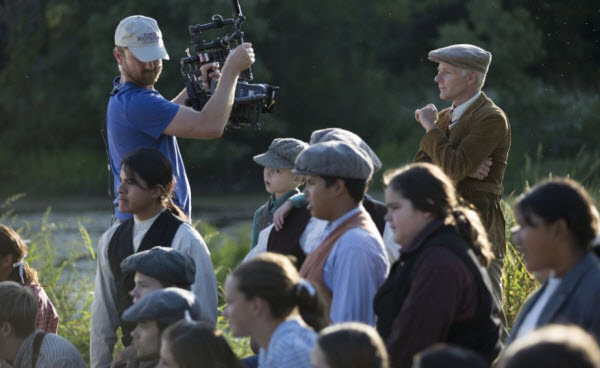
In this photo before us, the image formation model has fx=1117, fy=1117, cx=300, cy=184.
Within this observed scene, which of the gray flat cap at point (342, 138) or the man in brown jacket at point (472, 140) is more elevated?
the gray flat cap at point (342, 138)

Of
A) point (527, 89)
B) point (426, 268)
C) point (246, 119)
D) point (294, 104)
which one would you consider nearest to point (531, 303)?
point (426, 268)

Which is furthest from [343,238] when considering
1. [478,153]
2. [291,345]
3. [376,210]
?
[478,153]

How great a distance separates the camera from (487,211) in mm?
4867

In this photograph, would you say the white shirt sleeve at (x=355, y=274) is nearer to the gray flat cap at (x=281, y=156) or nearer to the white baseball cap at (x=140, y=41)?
the gray flat cap at (x=281, y=156)

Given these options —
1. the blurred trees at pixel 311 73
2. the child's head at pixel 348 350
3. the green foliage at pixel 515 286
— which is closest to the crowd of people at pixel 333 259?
the child's head at pixel 348 350

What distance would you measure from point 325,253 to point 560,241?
0.90 m

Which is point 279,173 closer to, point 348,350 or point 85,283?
point 348,350

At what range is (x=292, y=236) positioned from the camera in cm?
435

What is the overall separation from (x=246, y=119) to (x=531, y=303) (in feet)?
6.97

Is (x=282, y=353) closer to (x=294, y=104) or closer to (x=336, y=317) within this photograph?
(x=336, y=317)

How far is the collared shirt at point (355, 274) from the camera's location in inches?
141

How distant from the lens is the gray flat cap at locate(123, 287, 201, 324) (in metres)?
3.71

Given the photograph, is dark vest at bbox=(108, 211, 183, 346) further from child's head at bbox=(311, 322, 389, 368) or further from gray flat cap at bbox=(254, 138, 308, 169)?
child's head at bbox=(311, 322, 389, 368)

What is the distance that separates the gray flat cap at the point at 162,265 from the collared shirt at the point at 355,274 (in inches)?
26.0
